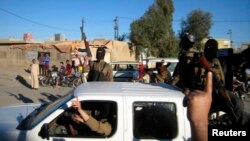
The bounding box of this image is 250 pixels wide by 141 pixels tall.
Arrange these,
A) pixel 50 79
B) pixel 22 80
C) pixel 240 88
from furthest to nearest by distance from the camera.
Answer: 1. pixel 22 80
2. pixel 50 79
3. pixel 240 88

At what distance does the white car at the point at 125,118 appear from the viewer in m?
3.81

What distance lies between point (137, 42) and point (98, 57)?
3963 centimetres

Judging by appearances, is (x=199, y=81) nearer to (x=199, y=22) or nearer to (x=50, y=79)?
(x=50, y=79)

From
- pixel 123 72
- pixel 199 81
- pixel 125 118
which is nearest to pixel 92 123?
pixel 125 118

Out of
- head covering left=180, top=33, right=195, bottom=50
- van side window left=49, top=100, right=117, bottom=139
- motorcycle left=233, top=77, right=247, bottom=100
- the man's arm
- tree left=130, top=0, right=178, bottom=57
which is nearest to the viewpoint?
the man's arm

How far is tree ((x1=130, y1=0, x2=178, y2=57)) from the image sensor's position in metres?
45.3

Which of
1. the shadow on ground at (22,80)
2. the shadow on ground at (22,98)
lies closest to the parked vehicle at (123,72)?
the shadow on ground at (22,80)

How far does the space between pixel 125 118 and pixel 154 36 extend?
42.5 m

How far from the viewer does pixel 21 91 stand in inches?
672

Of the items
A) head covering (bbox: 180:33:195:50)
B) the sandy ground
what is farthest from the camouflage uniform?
the sandy ground

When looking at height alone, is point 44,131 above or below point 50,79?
above

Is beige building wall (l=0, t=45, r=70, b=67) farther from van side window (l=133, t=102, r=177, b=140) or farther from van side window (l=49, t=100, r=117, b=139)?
van side window (l=133, t=102, r=177, b=140)

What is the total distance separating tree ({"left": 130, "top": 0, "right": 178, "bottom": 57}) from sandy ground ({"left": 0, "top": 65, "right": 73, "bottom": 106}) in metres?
21.2

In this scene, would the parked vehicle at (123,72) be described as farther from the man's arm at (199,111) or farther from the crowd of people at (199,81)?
the man's arm at (199,111)
